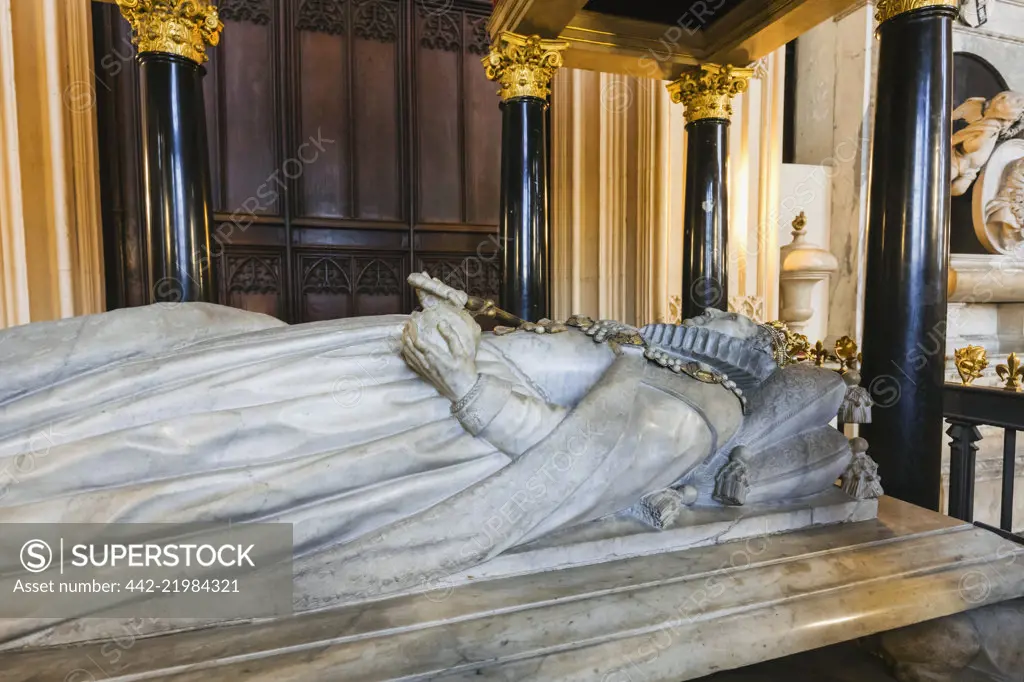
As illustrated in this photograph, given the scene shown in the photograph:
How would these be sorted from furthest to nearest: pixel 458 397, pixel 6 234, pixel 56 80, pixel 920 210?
pixel 56 80, pixel 6 234, pixel 920 210, pixel 458 397

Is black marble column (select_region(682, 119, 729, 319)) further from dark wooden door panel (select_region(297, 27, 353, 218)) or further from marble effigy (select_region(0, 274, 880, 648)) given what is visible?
dark wooden door panel (select_region(297, 27, 353, 218))

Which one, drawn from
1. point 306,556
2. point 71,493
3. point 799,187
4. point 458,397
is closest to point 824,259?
point 799,187

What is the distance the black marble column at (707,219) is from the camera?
432 cm

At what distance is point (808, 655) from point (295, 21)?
572 cm

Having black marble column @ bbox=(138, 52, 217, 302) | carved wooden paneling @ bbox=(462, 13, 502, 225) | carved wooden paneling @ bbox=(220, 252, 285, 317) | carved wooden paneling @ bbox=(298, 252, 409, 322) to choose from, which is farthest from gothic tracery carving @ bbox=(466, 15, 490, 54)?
black marble column @ bbox=(138, 52, 217, 302)

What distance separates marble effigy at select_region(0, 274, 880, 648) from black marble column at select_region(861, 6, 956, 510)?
109 cm

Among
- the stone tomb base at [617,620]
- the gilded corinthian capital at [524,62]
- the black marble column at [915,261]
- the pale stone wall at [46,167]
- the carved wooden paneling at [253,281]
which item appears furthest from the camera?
the carved wooden paneling at [253,281]

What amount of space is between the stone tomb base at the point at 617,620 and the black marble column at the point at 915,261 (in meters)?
1.01

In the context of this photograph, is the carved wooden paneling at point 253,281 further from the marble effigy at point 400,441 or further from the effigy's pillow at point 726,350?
the effigy's pillow at point 726,350

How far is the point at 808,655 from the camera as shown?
54.6 inches

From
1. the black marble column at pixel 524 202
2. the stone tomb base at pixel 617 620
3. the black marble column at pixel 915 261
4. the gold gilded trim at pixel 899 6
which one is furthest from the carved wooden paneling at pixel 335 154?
the stone tomb base at pixel 617 620

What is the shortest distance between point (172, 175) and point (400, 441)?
2642 mm

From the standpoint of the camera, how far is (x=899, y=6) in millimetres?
2410

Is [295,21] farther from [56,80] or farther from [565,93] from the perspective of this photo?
[565,93]
